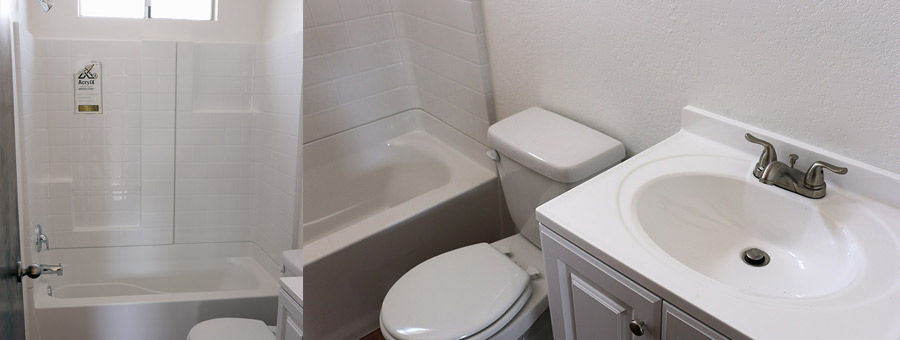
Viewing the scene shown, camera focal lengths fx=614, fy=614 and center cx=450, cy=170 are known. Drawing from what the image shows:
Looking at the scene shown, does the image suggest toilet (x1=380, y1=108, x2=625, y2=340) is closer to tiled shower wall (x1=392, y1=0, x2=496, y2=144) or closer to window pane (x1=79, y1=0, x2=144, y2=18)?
tiled shower wall (x1=392, y1=0, x2=496, y2=144)

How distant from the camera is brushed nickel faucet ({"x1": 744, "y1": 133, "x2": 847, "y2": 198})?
1.12m

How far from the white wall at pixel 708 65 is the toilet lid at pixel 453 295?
46 centimetres

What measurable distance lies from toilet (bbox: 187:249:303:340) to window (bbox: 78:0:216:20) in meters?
0.28

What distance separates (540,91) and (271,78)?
47.8 inches

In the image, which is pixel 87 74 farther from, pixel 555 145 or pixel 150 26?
pixel 555 145

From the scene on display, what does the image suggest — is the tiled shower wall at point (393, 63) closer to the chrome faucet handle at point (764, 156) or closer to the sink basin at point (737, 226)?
the sink basin at point (737, 226)

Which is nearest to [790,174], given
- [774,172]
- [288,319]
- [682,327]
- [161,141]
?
[774,172]

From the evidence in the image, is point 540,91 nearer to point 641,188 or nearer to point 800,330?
point 641,188

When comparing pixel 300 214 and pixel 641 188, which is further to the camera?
pixel 641 188

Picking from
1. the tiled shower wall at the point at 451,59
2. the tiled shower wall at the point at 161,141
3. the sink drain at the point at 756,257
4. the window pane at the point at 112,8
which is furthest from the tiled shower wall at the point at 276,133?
the sink drain at the point at 756,257

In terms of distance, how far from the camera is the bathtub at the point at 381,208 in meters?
1.24

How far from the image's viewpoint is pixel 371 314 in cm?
164

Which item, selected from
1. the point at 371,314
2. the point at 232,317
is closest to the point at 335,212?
the point at 371,314

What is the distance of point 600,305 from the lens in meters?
1.13
